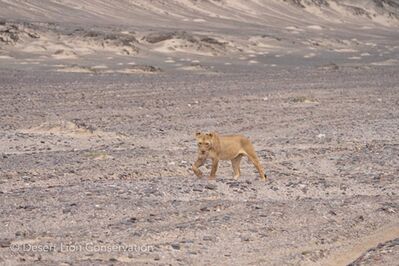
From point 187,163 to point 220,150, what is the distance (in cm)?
191

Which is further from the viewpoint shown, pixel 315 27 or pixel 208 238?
pixel 315 27

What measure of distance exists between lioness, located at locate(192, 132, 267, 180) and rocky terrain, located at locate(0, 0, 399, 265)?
0.67 ft

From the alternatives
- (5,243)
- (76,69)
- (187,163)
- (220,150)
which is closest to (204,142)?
(220,150)

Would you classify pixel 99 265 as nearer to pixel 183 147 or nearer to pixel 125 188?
pixel 125 188

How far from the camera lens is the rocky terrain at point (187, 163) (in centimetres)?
883

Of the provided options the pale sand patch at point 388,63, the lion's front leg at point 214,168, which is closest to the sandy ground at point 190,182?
the lion's front leg at point 214,168

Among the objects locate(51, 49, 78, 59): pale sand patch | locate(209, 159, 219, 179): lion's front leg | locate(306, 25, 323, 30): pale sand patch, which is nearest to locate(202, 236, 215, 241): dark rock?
locate(209, 159, 219, 179): lion's front leg

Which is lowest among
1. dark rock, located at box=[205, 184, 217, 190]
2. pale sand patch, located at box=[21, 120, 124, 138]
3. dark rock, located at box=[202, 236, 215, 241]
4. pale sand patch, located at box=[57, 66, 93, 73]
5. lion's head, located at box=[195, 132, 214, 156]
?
pale sand patch, located at box=[57, 66, 93, 73]

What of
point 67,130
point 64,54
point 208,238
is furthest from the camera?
point 64,54

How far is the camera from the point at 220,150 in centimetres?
1148

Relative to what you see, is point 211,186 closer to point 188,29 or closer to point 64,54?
point 64,54

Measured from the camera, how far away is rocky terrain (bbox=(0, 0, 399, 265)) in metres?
8.83

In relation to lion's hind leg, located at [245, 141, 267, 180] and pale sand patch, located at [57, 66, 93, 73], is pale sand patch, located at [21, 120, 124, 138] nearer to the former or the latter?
lion's hind leg, located at [245, 141, 267, 180]

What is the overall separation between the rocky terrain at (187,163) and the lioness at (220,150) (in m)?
0.20
